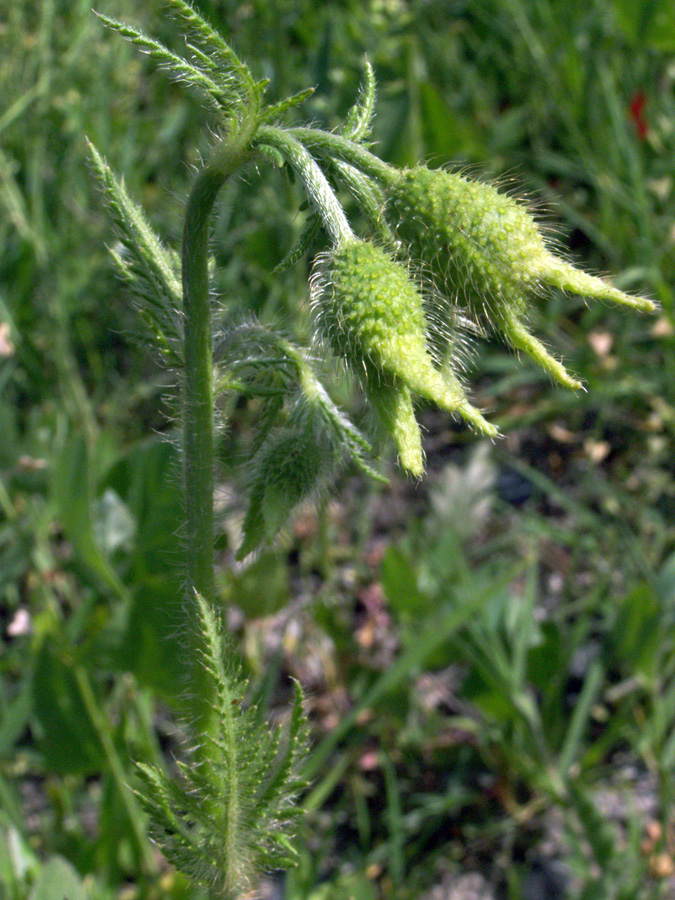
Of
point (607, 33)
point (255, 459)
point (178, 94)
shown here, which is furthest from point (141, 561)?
point (607, 33)

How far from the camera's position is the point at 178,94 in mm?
3820

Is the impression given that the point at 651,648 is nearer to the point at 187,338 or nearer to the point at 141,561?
the point at 141,561

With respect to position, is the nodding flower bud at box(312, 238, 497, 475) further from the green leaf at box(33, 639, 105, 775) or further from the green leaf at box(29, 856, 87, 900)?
the green leaf at box(33, 639, 105, 775)

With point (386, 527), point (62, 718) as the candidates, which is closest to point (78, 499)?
point (62, 718)

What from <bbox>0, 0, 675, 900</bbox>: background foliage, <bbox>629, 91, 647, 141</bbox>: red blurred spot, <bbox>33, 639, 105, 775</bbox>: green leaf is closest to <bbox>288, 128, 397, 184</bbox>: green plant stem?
<bbox>0, 0, 675, 900</bbox>: background foliage

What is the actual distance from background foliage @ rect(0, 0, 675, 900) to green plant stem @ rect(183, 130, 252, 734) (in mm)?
328

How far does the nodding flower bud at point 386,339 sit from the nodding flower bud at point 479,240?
0.19 feet

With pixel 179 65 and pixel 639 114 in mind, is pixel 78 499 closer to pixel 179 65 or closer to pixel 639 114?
pixel 179 65

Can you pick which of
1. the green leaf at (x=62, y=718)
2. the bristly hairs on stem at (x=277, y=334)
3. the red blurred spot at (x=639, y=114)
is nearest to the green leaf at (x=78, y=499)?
the green leaf at (x=62, y=718)

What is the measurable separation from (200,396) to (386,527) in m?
1.90

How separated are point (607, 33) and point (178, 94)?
72.7 inches

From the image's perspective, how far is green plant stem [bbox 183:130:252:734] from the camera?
1.07 m

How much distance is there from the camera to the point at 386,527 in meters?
2.98

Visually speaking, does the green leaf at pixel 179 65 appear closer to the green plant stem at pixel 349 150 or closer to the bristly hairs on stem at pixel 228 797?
the green plant stem at pixel 349 150
